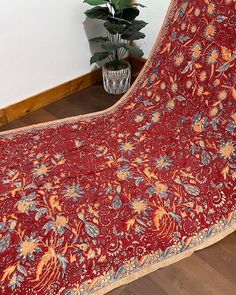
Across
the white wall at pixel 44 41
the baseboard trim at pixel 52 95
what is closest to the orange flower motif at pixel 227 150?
the white wall at pixel 44 41

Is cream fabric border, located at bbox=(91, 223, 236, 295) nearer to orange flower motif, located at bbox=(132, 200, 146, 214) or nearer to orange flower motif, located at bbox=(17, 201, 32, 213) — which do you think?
orange flower motif, located at bbox=(132, 200, 146, 214)

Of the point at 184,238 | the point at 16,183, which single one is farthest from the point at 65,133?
the point at 184,238

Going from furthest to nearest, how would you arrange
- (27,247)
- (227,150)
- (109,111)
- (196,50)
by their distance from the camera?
(109,111)
(196,50)
(227,150)
(27,247)

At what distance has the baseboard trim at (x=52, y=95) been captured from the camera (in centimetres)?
226

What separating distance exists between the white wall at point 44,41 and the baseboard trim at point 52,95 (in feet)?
0.12

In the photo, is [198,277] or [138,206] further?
[138,206]

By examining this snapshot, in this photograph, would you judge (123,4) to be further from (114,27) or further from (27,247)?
(27,247)

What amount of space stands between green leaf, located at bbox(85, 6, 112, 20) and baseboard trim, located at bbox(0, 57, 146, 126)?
516 mm

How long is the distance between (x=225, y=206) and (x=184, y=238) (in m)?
0.23

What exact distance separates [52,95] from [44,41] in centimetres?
39

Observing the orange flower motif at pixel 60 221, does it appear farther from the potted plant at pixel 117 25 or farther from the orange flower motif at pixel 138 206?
the potted plant at pixel 117 25

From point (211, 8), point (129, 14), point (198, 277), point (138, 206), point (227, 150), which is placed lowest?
point (198, 277)

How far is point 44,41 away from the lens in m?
2.21

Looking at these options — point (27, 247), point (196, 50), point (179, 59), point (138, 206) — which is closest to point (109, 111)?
point (179, 59)
